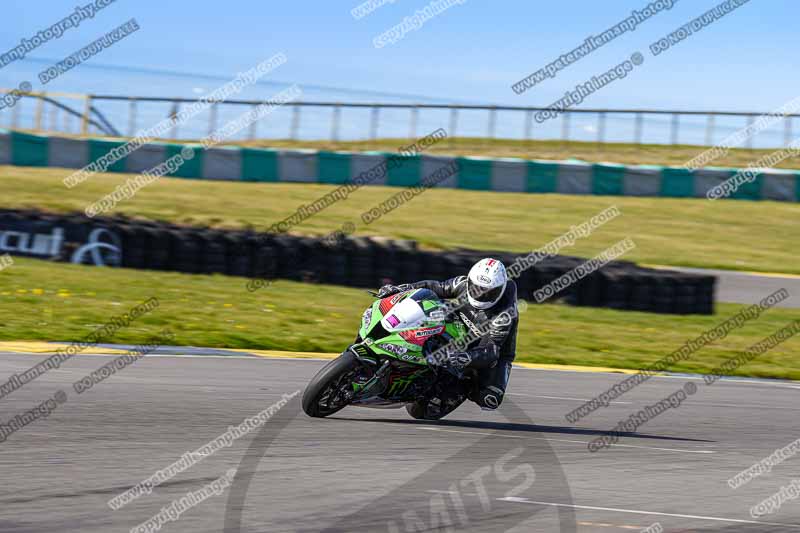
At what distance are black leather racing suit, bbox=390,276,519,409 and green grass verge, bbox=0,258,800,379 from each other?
547 centimetres

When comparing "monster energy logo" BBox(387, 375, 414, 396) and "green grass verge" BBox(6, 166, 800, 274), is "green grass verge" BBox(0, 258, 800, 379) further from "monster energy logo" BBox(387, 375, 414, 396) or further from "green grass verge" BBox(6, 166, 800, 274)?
"green grass verge" BBox(6, 166, 800, 274)

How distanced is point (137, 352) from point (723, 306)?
40.9 ft

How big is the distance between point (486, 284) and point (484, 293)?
3.3 inches

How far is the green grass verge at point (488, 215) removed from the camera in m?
25.3

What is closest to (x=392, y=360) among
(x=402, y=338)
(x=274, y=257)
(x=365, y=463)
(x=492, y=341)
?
(x=402, y=338)

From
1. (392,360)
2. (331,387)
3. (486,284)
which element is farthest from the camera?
(486,284)

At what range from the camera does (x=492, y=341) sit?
28.1ft

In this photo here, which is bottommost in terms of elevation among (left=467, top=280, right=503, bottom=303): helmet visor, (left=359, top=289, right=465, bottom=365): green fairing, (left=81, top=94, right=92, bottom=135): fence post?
(left=359, top=289, right=465, bottom=365): green fairing

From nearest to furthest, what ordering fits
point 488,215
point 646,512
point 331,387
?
point 646,512, point 331,387, point 488,215

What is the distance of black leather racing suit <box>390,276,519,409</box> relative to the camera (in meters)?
8.50

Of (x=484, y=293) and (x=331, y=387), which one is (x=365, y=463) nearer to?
(x=331, y=387)

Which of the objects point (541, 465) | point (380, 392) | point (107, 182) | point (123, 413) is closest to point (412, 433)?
point (380, 392)

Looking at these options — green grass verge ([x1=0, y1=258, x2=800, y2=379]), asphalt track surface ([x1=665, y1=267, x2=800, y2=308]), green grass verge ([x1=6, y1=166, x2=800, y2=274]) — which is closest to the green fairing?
green grass verge ([x1=0, y1=258, x2=800, y2=379])

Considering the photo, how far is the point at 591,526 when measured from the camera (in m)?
5.96
